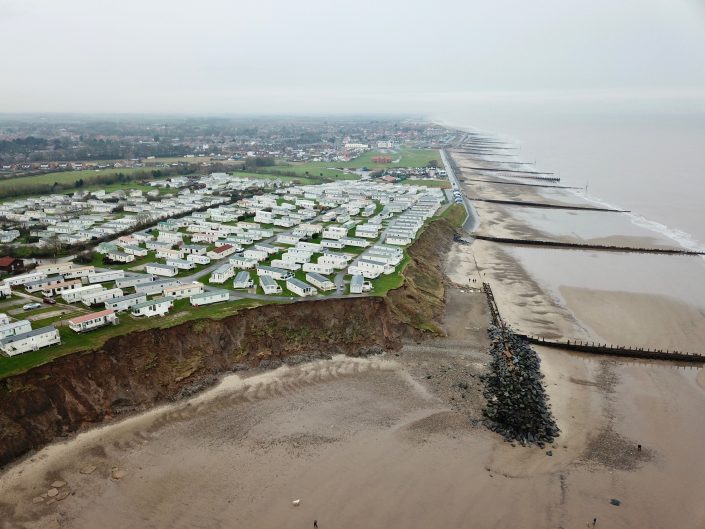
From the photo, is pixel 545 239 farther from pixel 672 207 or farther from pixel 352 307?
pixel 352 307

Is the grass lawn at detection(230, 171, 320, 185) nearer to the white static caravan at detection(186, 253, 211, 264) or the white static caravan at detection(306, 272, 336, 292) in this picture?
the white static caravan at detection(186, 253, 211, 264)

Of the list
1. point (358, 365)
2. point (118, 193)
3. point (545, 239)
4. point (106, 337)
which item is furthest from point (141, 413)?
point (118, 193)

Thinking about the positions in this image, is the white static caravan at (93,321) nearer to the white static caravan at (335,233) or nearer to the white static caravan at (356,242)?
the white static caravan at (356,242)

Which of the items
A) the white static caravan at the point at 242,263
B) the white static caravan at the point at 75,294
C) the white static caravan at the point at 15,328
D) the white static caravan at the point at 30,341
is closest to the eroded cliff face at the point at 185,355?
the white static caravan at the point at 30,341

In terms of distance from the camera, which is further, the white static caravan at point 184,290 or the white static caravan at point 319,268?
the white static caravan at point 319,268

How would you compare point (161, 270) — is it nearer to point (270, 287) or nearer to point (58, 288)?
point (58, 288)

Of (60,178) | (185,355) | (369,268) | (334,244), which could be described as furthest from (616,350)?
(60,178)
